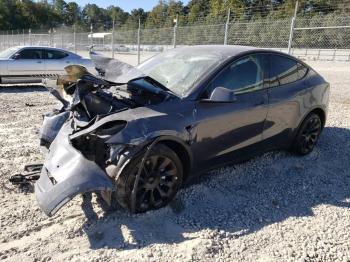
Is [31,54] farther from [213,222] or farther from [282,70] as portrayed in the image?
[213,222]

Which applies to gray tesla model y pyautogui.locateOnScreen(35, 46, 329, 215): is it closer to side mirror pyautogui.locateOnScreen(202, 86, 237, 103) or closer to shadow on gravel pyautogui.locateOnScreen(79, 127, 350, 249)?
side mirror pyautogui.locateOnScreen(202, 86, 237, 103)

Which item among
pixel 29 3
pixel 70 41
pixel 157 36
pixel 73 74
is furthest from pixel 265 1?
pixel 29 3

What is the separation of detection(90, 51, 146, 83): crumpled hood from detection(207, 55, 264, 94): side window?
86 centimetres

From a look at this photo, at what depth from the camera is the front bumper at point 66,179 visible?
3115mm

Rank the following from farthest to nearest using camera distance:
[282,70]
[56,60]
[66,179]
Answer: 1. [56,60]
2. [282,70]
3. [66,179]

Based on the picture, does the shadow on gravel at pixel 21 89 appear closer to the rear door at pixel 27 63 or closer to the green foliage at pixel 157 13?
the rear door at pixel 27 63

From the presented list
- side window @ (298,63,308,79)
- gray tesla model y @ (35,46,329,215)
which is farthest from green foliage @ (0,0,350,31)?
gray tesla model y @ (35,46,329,215)

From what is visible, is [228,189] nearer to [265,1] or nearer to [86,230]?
[86,230]

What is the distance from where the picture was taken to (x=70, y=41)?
30.0 metres

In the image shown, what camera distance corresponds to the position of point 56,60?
12531mm

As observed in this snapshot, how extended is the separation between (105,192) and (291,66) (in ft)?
10.3

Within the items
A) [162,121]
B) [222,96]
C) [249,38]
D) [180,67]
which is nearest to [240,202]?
[222,96]

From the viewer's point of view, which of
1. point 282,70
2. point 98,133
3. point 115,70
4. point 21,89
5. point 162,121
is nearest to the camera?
point 98,133

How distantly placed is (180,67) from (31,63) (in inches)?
345
